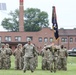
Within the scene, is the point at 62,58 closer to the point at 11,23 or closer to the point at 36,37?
the point at 36,37

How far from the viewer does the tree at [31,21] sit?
13225 centimetres

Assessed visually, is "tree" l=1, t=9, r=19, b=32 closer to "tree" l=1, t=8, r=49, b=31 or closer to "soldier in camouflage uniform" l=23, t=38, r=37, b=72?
"tree" l=1, t=8, r=49, b=31

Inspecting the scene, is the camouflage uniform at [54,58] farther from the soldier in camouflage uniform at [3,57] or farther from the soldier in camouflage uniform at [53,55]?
the soldier in camouflage uniform at [3,57]

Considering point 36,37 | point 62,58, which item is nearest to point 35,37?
point 36,37

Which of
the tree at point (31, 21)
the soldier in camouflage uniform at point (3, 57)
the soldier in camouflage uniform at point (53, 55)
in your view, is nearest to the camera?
the soldier in camouflage uniform at point (53, 55)

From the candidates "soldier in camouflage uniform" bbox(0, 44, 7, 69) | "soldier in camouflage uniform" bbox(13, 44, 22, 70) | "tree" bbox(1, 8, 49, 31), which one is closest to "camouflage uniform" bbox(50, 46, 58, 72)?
"soldier in camouflage uniform" bbox(13, 44, 22, 70)

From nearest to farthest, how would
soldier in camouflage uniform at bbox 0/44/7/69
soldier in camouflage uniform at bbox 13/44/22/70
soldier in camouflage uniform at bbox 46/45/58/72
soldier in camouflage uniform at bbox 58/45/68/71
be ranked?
soldier in camouflage uniform at bbox 46/45/58/72
soldier in camouflage uniform at bbox 58/45/68/71
soldier in camouflage uniform at bbox 13/44/22/70
soldier in camouflage uniform at bbox 0/44/7/69

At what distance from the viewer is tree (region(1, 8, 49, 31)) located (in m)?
132

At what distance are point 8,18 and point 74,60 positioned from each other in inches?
3270

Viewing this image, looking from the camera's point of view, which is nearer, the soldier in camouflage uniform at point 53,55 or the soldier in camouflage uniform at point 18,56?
the soldier in camouflage uniform at point 53,55

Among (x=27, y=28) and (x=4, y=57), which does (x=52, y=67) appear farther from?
(x=27, y=28)

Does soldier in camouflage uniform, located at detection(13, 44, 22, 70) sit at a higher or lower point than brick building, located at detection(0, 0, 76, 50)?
lower

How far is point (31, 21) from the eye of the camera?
133 m

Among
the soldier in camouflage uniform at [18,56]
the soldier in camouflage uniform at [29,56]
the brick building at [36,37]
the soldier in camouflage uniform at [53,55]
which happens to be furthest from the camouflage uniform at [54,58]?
the brick building at [36,37]
